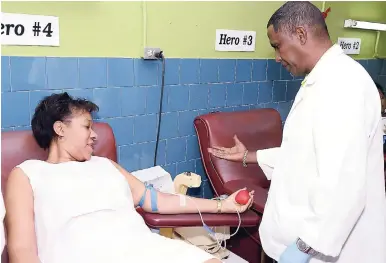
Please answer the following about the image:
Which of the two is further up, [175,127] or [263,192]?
[175,127]

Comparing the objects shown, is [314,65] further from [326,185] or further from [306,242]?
[306,242]

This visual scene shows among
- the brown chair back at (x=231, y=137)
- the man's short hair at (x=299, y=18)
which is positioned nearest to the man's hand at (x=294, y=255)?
the man's short hair at (x=299, y=18)

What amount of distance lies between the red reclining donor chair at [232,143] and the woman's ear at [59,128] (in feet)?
3.02

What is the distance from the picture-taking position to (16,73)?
6.02ft

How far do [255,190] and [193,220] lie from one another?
43cm

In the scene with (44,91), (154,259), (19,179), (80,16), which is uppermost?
(80,16)

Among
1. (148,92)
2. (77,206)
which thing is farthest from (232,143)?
(77,206)

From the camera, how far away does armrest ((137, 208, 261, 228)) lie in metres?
1.68

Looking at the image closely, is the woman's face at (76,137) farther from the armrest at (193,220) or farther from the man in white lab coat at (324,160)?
the man in white lab coat at (324,160)

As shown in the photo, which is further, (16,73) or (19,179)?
(16,73)

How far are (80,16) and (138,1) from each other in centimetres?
35

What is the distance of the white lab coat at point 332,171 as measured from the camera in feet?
4.13

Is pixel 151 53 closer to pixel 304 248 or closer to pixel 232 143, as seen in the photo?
pixel 232 143

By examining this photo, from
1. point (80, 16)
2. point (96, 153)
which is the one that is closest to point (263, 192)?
point (96, 153)
